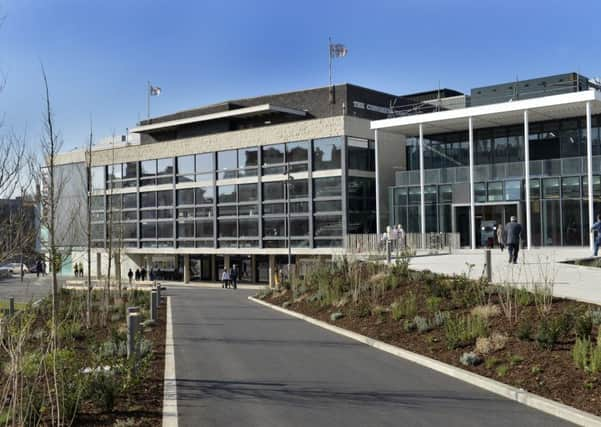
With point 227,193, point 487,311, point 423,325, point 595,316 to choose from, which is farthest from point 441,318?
point 227,193

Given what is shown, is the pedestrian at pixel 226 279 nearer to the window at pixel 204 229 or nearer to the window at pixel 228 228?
the window at pixel 228 228

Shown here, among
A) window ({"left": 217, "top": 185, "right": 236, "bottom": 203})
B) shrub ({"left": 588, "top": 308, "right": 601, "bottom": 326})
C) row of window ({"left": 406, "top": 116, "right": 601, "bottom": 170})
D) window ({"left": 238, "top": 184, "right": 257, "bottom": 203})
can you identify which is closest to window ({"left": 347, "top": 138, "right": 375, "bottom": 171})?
row of window ({"left": 406, "top": 116, "right": 601, "bottom": 170})

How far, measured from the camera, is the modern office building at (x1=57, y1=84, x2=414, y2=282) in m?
45.9

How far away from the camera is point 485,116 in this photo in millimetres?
38312

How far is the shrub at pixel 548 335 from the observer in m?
9.77

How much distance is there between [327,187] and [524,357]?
3647 centimetres

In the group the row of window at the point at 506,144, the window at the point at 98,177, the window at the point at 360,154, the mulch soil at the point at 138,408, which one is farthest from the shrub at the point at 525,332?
the window at the point at 98,177

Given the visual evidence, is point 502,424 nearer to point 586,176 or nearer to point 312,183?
point 586,176

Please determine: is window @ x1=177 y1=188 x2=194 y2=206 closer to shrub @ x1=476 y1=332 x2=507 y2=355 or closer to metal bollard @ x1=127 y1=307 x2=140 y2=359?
metal bollard @ x1=127 y1=307 x2=140 y2=359

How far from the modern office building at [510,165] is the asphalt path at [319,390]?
25.8 meters

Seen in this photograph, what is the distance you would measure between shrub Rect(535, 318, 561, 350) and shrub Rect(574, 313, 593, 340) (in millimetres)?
277

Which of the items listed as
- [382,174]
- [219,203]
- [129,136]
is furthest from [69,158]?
[382,174]

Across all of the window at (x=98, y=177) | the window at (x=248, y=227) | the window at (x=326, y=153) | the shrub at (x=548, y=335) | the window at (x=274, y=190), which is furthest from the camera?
the window at (x=98, y=177)

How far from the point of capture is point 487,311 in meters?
12.1
